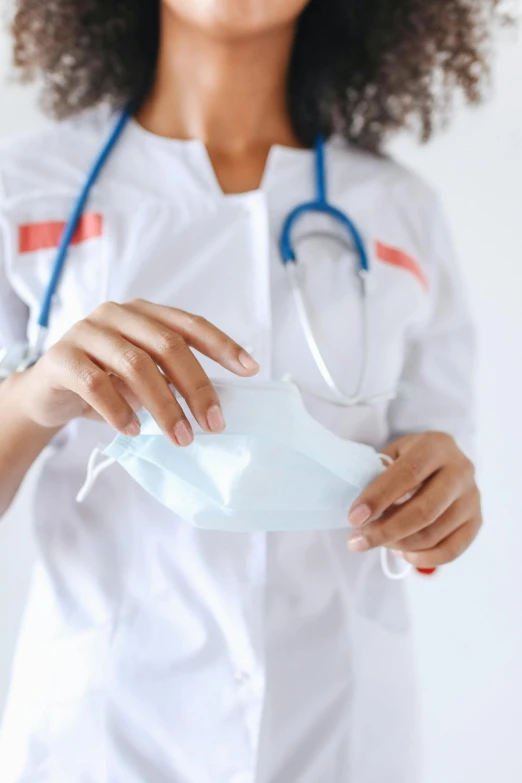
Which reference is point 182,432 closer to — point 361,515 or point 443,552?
point 361,515

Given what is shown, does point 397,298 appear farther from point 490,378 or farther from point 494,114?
point 494,114

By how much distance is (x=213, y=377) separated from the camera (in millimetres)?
638

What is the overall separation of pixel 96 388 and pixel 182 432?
0.20 ft

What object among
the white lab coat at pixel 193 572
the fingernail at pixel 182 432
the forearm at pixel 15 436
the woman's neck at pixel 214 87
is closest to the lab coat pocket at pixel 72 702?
the white lab coat at pixel 193 572

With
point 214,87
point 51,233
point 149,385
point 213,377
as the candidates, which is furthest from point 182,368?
point 214,87

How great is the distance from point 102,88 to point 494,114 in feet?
1.73

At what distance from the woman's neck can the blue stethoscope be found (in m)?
0.05

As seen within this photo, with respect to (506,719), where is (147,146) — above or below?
above

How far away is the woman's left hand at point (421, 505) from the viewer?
0.57 m

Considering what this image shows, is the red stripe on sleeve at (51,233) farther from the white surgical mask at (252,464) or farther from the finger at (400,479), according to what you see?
the finger at (400,479)

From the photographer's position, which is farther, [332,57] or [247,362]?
[332,57]

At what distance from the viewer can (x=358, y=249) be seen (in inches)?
27.8

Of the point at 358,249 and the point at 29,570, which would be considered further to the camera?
the point at 29,570

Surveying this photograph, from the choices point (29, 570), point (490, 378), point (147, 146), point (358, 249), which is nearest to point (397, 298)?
point (358, 249)
